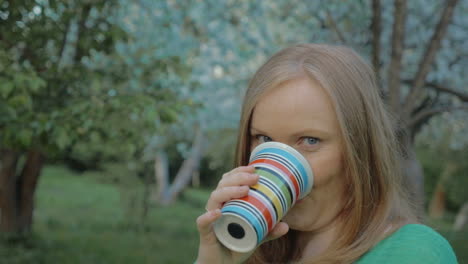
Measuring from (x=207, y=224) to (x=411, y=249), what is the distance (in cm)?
49

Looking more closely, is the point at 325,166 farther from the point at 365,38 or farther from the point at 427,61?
the point at 365,38

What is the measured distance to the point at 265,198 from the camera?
1.21m

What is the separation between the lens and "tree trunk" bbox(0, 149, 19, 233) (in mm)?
5535

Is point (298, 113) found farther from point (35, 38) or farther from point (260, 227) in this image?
point (35, 38)

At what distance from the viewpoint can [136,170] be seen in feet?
30.3

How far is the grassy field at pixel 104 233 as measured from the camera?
599cm

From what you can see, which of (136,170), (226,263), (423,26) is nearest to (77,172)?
(136,170)

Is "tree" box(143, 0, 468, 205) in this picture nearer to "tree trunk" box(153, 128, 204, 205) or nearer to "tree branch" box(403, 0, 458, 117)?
"tree branch" box(403, 0, 458, 117)

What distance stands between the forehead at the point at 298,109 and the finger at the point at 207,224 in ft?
0.87

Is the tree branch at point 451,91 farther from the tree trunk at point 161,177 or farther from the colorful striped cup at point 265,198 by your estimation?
the tree trunk at point 161,177

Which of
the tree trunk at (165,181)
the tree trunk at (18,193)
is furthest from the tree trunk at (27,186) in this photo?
the tree trunk at (165,181)

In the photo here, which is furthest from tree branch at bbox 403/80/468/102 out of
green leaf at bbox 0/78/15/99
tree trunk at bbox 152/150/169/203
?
tree trunk at bbox 152/150/169/203

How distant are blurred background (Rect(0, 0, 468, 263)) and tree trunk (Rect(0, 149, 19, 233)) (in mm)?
14

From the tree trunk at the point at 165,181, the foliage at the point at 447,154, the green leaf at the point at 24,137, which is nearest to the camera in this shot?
the green leaf at the point at 24,137
